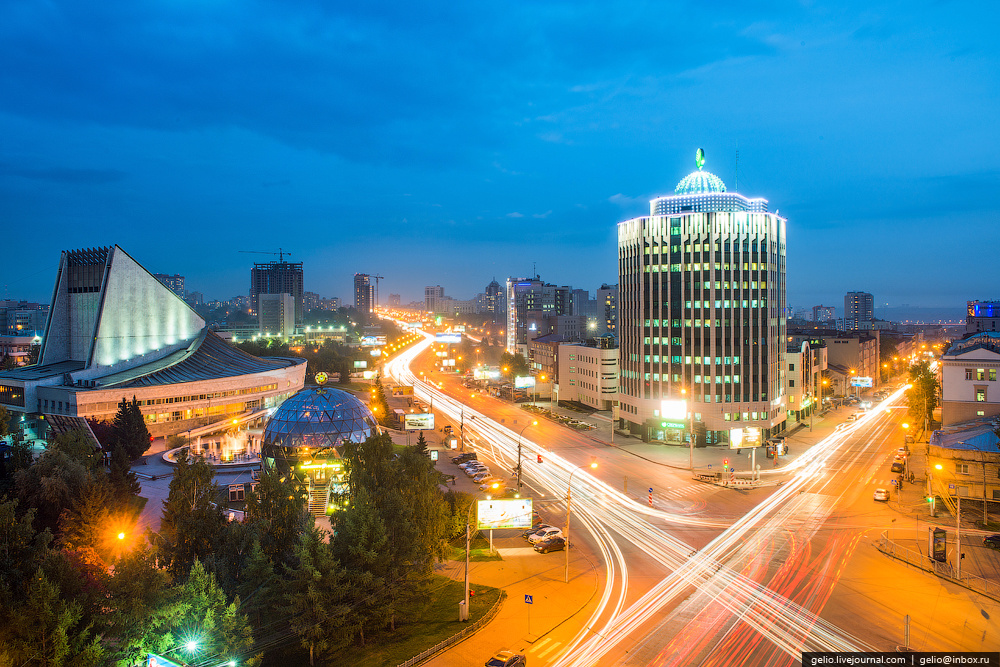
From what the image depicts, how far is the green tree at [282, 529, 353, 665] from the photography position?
26.2 m

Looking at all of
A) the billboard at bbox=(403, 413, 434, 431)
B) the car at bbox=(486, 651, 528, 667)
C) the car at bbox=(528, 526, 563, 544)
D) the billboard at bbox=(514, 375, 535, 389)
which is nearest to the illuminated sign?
the billboard at bbox=(403, 413, 434, 431)

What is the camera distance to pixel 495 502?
121 feet

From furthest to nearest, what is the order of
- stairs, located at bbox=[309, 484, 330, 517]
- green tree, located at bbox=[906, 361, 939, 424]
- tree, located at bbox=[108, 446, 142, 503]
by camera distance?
green tree, located at bbox=[906, 361, 939, 424] → stairs, located at bbox=[309, 484, 330, 517] → tree, located at bbox=[108, 446, 142, 503]

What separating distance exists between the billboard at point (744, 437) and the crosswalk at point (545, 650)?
4496 cm

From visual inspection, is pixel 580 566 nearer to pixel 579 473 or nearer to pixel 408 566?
pixel 408 566

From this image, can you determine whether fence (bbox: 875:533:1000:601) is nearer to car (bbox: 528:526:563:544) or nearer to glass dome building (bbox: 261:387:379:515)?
car (bbox: 528:526:563:544)

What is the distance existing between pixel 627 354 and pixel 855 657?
5591cm

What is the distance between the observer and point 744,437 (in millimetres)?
65938

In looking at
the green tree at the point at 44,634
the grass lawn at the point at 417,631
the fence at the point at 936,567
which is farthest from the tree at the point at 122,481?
the fence at the point at 936,567

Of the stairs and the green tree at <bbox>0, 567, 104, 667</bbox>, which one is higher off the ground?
the green tree at <bbox>0, 567, 104, 667</bbox>

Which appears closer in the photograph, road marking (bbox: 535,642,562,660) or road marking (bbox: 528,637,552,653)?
road marking (bbox: 535,642,562,660)

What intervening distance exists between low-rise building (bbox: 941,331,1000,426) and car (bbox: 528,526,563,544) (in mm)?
47313

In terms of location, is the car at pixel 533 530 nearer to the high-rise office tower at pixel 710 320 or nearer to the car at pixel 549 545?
the car at pixel 549 545

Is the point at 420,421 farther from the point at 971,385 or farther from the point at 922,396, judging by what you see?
the point at 922,396
